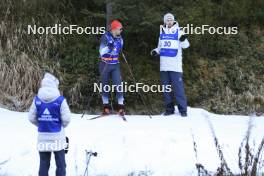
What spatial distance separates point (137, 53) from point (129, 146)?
520 cm

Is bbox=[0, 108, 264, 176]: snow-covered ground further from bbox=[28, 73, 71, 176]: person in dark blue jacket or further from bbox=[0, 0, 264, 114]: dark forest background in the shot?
bbox=[0, 0, 264, 114]: dark forest background

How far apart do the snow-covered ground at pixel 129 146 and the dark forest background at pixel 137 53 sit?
2267mm

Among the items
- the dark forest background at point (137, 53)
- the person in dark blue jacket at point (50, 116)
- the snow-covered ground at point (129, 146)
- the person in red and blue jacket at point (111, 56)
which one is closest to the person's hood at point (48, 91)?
the person in dark blue jacket at point (50, 116)

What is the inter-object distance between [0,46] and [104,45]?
305 cm

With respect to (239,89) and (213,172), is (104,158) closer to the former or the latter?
(213,172)

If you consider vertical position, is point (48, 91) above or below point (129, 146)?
above

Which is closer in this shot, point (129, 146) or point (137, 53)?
point (129, 146)

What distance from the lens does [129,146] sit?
323 inches

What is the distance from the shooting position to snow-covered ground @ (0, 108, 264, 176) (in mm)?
7711

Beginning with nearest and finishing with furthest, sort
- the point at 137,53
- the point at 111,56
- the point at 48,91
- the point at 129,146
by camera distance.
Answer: the point at 48,91
the point at 129,146
the point at 111,56
the point at 137,53

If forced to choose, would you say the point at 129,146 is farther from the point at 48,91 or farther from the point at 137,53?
the point at 137,53

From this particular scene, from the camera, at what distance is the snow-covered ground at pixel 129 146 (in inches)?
304

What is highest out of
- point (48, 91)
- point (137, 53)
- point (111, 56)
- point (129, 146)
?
point (137, 53)

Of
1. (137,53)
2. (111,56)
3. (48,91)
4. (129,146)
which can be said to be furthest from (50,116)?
(137,53)
